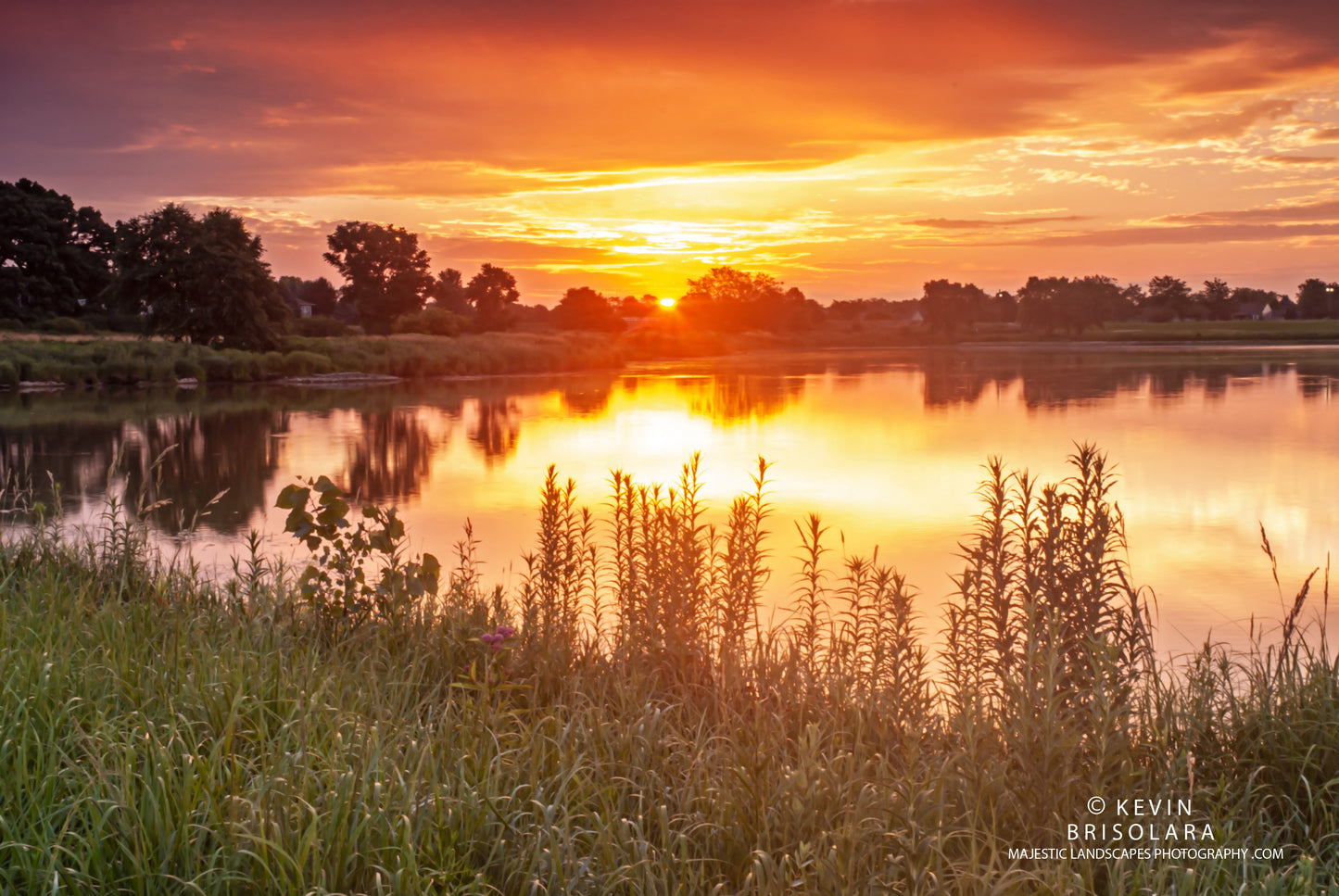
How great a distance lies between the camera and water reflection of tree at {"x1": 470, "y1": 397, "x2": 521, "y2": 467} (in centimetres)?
2025

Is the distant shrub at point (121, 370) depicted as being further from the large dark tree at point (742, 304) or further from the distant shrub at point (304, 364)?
the large dark tree at point (742, 304)

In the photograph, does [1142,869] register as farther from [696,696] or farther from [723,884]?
[696,696]

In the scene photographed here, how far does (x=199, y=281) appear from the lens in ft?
139

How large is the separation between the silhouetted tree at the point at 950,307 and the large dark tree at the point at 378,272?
5037 centimetres

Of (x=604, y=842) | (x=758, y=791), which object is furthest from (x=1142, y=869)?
(x=604, y=842)

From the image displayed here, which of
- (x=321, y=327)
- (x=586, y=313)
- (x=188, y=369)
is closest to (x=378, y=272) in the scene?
(x=321, y=327)

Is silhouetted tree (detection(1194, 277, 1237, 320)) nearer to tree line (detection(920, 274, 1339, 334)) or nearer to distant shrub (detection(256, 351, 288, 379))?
tree line (detection(920, 274, 1339, 334))

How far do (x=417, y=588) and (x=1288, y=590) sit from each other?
25.8ft

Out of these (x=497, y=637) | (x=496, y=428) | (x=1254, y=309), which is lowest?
(x=496, y=428)

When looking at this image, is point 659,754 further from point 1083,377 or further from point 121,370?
point 121,370

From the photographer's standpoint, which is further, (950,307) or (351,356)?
(950,307)

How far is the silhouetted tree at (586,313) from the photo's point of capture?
4048 inches

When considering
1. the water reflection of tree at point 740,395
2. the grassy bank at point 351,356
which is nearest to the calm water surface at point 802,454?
the water reflection of tree at point 740,395

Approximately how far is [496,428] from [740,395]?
13367 millimetres
